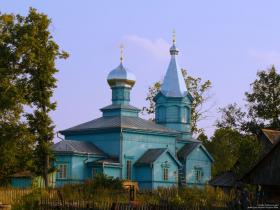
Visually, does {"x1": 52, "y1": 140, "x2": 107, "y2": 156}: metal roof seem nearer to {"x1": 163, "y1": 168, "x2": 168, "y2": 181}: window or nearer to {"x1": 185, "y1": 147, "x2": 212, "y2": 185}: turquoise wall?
{"x1": 163, "y1": 168, "x2": 168, "y2": 181}: window

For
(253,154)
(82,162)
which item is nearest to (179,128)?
(82,162)

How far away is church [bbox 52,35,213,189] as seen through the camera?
2158 inches

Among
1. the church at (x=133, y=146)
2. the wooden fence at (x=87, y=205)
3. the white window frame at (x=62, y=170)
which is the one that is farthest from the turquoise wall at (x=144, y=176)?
the wooden fence at (x=87, y=205)

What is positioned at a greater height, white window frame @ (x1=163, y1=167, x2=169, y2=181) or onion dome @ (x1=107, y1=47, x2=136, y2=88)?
onion dome @ (x1=107, y1=47, x2=136, y2=88)

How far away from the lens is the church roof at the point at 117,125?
57469mm

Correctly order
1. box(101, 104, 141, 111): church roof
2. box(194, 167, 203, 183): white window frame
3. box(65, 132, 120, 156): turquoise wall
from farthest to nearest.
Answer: box(194, 167, 203, 183): white window frame
box(101, 104, 141, 111): church roof
box(65, 132, 120, 156): turquoise wall

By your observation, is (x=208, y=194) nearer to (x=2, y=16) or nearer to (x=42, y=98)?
(x=42, y=98)

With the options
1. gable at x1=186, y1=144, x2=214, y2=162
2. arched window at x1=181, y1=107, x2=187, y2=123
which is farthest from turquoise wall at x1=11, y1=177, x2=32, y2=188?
arched window at x1=181, y1=107, x2=187, y2=123

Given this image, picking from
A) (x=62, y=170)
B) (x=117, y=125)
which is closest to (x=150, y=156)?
(x=117, y=125)

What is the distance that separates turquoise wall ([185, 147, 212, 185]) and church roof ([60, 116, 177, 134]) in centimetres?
282

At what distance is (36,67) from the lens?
44.0m

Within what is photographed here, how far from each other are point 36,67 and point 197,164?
2207 cm

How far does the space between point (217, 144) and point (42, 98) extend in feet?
112

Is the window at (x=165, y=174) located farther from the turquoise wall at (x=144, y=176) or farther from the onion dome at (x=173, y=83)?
the onion dome at (x=173, y=83)
